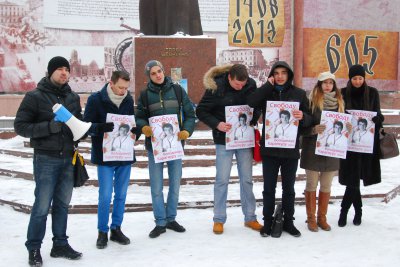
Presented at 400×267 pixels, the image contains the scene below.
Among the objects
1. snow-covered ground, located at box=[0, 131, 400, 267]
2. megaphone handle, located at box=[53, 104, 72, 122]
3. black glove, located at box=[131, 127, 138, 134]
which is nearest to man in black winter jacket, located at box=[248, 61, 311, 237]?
snow-covered ground, located at box=[0, 131, 400, 267]

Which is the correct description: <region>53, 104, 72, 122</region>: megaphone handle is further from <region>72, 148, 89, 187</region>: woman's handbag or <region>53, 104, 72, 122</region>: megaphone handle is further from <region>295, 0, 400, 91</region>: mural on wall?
<region>295, 0, 400, 91</region>: mural on wall

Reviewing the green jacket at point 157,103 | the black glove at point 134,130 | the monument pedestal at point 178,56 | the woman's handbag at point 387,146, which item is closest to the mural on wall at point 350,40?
the monument pedestal at point 178,56

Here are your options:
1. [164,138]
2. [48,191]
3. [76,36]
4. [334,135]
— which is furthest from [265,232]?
[76,36]

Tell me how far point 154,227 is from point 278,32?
16851mm

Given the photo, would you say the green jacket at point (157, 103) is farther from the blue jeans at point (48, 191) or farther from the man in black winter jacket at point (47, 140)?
the blue jeans at point (48, 191)

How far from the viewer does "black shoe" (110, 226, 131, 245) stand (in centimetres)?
401

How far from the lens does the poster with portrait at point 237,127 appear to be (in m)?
4.19

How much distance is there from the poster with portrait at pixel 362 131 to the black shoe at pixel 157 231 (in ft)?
6.48

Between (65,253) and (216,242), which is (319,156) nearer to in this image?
(216,242)

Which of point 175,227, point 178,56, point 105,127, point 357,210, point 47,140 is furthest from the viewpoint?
point 178,56

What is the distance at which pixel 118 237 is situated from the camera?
13.3ft

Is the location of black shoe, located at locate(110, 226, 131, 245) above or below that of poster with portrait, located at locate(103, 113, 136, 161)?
below

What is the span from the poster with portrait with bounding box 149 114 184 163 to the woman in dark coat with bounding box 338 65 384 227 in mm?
1693

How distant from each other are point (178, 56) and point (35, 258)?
17.7 ft
